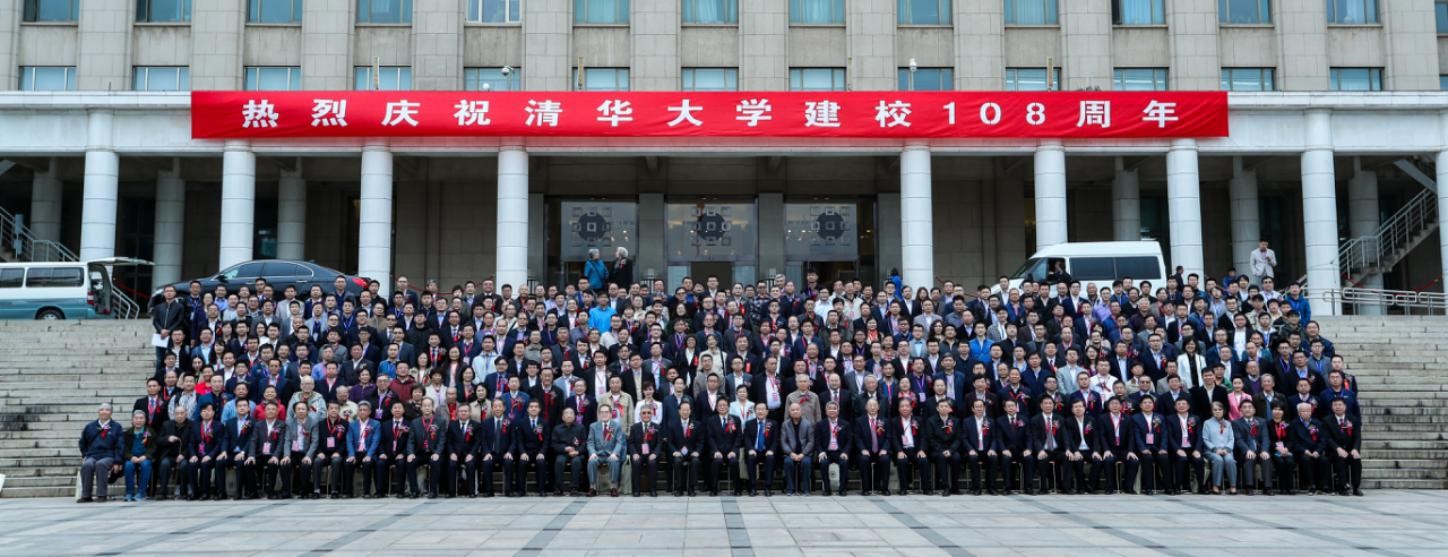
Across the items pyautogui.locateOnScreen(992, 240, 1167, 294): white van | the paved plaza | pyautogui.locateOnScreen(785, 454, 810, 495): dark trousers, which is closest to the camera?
the paved plaza

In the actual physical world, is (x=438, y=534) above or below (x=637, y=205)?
below

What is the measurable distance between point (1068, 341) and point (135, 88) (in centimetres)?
2599

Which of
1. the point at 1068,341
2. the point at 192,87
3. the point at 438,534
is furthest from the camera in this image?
the point at 192,87

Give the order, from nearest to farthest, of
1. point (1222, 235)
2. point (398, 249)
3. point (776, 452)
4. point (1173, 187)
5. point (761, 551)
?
point (761, 551) < point (776, 452) < point (1173, 187) < point (398, 249) < point (1222, 235)

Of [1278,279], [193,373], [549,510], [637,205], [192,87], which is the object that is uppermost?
[192,87]

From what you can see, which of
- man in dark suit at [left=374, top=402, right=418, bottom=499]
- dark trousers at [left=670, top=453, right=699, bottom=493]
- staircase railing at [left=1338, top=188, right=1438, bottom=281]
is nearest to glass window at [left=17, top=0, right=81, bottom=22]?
man in dark suit at [left=374, top=402, right=418, bottom=499]

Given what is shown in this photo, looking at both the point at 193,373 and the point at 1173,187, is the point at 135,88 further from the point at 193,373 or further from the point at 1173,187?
the point at 1173,187

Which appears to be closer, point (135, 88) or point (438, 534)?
point (438, 534)

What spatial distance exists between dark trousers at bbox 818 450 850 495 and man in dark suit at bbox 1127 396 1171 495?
3576 mm

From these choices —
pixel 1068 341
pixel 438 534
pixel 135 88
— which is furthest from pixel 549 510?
pixel 135 88

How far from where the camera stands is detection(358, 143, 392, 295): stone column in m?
24.8

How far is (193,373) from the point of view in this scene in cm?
A: 1477

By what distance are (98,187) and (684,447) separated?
18.8 m

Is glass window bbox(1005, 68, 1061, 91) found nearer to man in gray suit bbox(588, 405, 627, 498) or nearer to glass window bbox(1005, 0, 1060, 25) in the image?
glass window bbox(1005, 0, 1060, 25)
